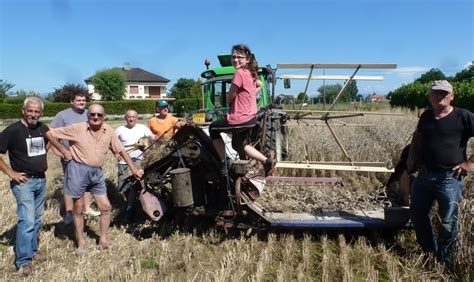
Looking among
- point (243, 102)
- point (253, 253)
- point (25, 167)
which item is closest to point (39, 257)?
point (25, 167)

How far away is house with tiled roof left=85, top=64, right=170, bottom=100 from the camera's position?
240 feet

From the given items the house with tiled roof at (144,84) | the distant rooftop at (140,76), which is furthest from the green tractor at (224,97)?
A: the distant rooftop at (140,76)

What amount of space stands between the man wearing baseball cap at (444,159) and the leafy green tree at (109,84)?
189 ft

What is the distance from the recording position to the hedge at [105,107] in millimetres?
32594

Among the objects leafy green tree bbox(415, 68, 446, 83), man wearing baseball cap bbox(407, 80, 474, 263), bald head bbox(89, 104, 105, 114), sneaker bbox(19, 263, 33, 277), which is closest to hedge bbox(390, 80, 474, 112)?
man wearing baseball cap bbox(407, 80, 474, 263)

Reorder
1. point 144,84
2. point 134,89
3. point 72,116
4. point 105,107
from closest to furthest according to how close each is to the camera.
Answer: point 72,116
point 105,107
point 134,89
point 144,84

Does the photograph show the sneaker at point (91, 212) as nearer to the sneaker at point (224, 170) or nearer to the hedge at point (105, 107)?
the sneaker at point (224, 170)

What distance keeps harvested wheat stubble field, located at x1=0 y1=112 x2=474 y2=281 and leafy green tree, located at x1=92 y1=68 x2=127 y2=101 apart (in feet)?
179

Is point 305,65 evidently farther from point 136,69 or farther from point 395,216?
point 136,69

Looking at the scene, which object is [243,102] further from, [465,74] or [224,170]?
[465,74]

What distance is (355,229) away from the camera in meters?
4.51

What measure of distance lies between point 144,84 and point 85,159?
72531mm

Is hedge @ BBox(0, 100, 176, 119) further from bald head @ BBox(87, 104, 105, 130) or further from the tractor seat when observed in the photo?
the tractor seat

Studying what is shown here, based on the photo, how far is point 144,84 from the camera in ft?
244
